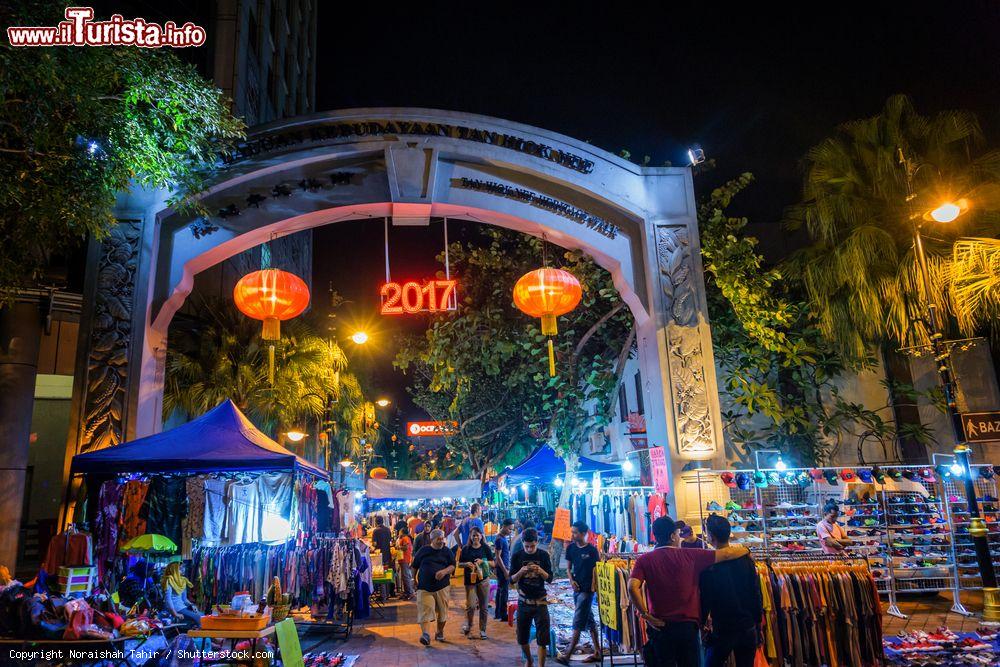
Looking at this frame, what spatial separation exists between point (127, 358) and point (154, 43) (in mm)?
4789

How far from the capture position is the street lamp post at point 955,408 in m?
10.6

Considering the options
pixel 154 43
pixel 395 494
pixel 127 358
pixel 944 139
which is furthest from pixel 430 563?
pixel 944 139

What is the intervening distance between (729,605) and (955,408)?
325 inches

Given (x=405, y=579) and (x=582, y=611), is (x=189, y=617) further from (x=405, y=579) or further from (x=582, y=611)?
(x=405, y=579)

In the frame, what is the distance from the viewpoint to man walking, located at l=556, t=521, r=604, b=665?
8.74 meters

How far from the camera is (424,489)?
73.9ft

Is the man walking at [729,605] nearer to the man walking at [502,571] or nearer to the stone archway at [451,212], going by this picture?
the stone archway at [451,212]

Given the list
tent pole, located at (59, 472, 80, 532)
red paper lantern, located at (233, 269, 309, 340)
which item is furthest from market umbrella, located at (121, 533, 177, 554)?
red paper lantern, located at (233, 269, 309, 340)

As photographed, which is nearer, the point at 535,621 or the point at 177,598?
the point at 535,621

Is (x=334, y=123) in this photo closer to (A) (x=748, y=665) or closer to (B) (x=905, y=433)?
(A) (x=748, y=665)

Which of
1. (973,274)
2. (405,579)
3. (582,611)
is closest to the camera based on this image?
(582,611)

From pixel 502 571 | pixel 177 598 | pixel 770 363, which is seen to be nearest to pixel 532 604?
pixel 502 571

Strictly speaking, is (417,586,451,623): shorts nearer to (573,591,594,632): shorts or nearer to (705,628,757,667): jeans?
(573,591,594,632): shorts

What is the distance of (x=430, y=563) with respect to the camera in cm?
1098
